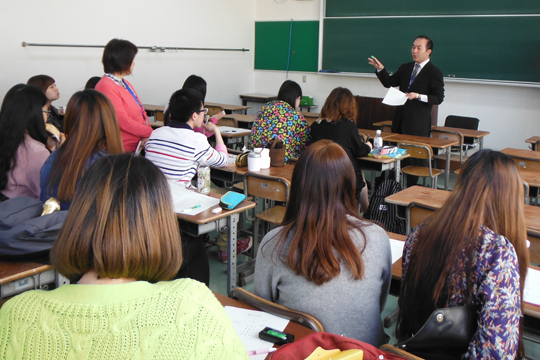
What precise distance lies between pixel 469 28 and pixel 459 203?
6.18 m

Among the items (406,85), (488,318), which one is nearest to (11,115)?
(488,318)

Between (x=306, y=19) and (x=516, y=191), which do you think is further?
(x=306, y=19)

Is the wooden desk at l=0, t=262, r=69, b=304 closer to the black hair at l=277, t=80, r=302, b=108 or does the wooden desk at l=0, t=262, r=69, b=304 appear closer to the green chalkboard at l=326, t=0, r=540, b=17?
the black hair at l=277, t=80, r=302, b=108

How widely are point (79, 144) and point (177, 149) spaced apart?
2.49 ft

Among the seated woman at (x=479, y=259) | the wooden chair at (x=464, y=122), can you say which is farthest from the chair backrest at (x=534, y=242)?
the wooden chair at (x=464, y=122)

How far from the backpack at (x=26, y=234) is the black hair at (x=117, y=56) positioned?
2.10m

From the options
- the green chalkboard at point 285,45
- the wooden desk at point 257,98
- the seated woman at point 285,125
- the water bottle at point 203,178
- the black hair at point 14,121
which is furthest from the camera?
the wooden desk at point 257,98

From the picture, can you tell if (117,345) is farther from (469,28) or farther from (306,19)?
(306,19)

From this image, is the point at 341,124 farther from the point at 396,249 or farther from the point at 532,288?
the point at 532,288

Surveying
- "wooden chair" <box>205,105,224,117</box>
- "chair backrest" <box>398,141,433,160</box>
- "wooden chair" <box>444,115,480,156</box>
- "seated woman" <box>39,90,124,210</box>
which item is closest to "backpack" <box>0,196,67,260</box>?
"seated woman" <box>39,90,124,210</box>

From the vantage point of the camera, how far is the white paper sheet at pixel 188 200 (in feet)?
8.50

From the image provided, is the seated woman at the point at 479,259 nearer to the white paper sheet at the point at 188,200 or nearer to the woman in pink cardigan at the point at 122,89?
the white paper sheet at the point at 188,200

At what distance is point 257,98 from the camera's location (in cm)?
908

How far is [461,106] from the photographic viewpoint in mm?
7199
